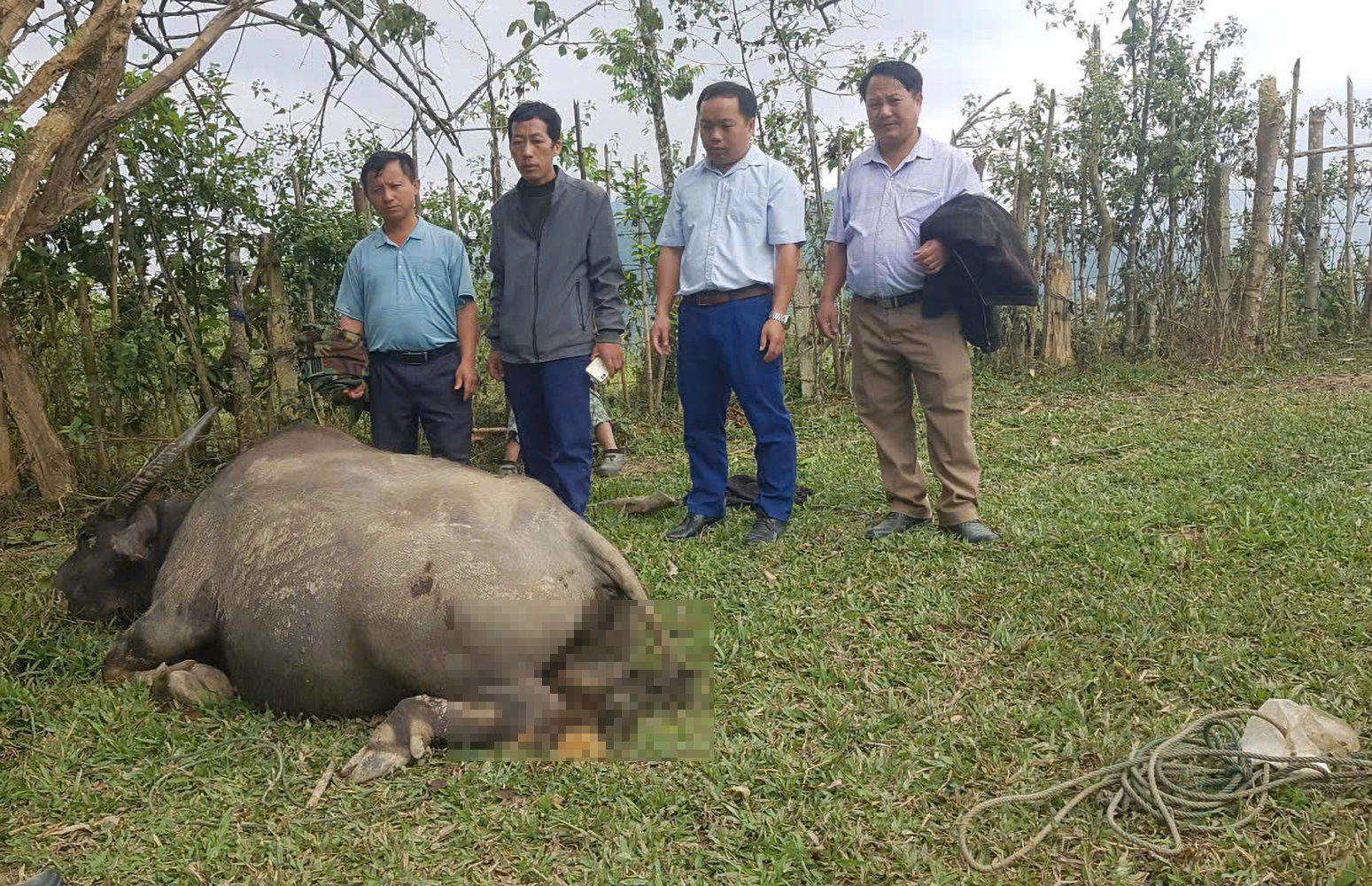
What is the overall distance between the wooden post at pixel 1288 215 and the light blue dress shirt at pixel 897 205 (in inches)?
281

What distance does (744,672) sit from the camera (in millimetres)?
3314

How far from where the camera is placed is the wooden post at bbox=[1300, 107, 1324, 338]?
10.5 metres

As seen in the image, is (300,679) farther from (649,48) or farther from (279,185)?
(649,48)

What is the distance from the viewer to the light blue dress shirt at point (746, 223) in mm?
4617

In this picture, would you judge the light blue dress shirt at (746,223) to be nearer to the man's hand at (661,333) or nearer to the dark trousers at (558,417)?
the man's hand at (661,333)

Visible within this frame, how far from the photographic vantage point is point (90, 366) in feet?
19.4

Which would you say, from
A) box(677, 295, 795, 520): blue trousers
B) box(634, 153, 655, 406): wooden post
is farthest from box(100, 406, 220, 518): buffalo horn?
box(634, 153, 655, 406): wooden post

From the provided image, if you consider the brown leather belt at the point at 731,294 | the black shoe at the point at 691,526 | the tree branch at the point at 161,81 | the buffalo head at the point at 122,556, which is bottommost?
the black shoe at the point at 691,526

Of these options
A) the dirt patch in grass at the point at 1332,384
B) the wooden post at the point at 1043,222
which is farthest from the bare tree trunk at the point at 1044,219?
the dirt patch in grass at the point at 1332,384

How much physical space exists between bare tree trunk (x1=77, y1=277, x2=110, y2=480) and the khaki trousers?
174 inches

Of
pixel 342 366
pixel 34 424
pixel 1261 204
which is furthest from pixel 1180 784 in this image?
pixel 1261 204

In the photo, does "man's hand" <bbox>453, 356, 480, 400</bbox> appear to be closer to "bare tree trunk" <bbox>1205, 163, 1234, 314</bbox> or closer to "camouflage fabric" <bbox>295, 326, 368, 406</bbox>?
"camouflage fabric" <bbox>295, 326, 368, 406</bbox>

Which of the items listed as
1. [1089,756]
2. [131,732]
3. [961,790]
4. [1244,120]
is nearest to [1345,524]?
[1089,756]

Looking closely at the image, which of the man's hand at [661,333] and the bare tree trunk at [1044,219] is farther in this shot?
the bare tree trunk at [1044,219]
